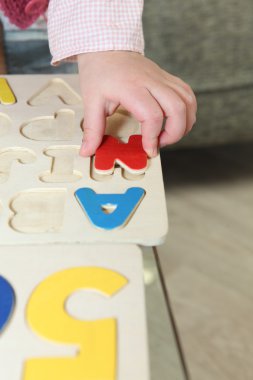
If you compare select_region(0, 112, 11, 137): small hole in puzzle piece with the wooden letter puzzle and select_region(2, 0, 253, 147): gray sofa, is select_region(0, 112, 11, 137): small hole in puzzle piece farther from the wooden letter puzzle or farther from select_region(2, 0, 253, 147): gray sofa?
select_region(2, 0, 253, 147): gray sofa

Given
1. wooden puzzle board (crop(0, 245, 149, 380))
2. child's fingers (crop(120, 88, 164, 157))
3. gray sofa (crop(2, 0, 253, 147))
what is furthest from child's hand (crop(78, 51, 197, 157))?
gray sofa (crop(2, 0, 253, 147))

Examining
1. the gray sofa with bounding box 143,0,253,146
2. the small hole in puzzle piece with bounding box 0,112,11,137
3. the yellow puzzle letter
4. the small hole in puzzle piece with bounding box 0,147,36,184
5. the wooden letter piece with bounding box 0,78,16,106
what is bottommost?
the gray sofa with bounding box 143,0,253,146

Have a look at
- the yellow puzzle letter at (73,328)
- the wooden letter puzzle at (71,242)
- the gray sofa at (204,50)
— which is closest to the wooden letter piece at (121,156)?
the wooden letter puzzle at (71,242)

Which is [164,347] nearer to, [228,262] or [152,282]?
[152,282]

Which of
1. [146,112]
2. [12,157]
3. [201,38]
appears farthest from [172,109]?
[201,38]

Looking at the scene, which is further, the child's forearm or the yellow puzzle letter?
the child's forearm

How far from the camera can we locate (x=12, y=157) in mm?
442

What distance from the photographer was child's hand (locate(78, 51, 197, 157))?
44 centimetres

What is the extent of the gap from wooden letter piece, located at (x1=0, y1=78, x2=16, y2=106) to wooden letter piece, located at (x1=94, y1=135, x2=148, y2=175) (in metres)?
0.11

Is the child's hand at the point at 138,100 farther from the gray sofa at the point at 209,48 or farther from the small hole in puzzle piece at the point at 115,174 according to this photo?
the gray sofa at the point at 209,48

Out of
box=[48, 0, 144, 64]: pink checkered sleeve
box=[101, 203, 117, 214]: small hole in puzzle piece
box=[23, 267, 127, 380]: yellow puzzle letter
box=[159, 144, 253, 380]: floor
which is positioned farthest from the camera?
box=[159, 144, 253, 380]: floor

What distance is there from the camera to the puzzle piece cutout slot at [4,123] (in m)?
0.47

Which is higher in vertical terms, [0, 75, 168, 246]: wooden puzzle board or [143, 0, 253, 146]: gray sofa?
[0, 75, 168, 246]: wooden puzzle board

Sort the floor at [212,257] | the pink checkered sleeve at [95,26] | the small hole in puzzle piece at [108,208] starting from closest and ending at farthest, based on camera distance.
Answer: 1. the small hole in puzzle piece at [108,208]
2. the pink checkered sleeve at [95,26]
3. the floor at [212,257]
